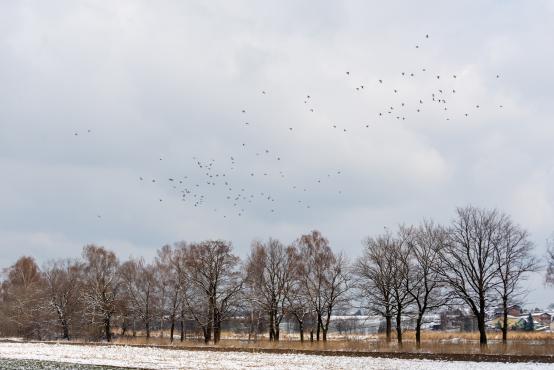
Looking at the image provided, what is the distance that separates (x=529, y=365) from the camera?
29.5m

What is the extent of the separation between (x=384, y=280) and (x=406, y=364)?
28250mm

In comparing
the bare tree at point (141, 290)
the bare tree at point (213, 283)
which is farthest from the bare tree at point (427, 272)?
the bare tree at point (141, 290)

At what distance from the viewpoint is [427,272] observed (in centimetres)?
5581

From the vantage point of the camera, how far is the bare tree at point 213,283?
70062 mm

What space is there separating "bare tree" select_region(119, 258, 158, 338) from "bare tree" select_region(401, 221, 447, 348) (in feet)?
139

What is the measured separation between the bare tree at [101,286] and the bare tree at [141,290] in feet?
5.48

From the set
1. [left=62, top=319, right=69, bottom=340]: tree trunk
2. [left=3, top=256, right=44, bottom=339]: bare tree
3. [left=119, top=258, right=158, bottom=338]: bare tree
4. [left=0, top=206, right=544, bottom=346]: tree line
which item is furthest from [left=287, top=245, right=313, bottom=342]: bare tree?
[left=3, top=256, right=44, bottom=339]: bare tree

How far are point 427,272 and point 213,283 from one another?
28510 mm

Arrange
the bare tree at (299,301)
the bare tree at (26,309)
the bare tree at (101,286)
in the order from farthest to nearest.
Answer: the bare tree at (26,309)
the bare tree at (101,286)
the bare tree at (299,301)

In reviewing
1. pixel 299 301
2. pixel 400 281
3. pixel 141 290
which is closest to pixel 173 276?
pixel 141 290

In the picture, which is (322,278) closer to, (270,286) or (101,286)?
(270,286)

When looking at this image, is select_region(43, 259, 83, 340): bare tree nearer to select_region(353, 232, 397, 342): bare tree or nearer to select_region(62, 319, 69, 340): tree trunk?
select_region(62, 319, 69, 340): tree trunk

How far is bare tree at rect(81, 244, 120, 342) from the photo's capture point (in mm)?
79500

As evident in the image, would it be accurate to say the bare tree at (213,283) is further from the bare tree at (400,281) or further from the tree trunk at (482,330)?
the tree trunk at (482,330)
